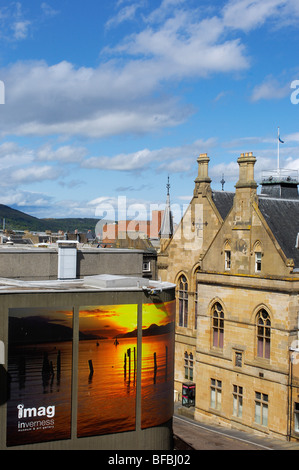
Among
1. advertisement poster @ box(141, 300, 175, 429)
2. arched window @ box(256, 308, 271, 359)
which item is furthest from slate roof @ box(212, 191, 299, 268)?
advertisement poster @ box(141, 300, 175, 429)

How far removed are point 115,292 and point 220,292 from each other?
688 inches

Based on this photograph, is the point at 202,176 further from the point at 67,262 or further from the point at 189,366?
the point at 67,262

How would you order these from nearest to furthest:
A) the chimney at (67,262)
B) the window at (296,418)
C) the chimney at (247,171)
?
the chimney at (67,262) → the window at (296,418) → the chimney at (247,171)

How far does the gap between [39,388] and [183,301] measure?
25456mm

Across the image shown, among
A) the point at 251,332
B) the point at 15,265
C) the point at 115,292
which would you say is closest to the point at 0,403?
the point at 115,292

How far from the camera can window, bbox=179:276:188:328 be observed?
49688 mm

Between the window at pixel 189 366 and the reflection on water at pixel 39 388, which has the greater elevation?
the reflection on water at pixel 39 388

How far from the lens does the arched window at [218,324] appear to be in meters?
43.8

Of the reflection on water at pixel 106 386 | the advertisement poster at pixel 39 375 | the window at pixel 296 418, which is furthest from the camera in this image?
A: the window at pixel 296 418

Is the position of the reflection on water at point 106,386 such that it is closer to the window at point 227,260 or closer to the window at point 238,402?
the window at point 238,402

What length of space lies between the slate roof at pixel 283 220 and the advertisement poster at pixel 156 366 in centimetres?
1374

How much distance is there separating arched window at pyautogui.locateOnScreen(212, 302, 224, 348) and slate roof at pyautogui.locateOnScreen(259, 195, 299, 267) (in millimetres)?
7110

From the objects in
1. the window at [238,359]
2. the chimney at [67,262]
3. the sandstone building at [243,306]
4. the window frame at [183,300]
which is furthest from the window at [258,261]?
the chimney at [67,262]

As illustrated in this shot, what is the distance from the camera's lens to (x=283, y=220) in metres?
42.4
